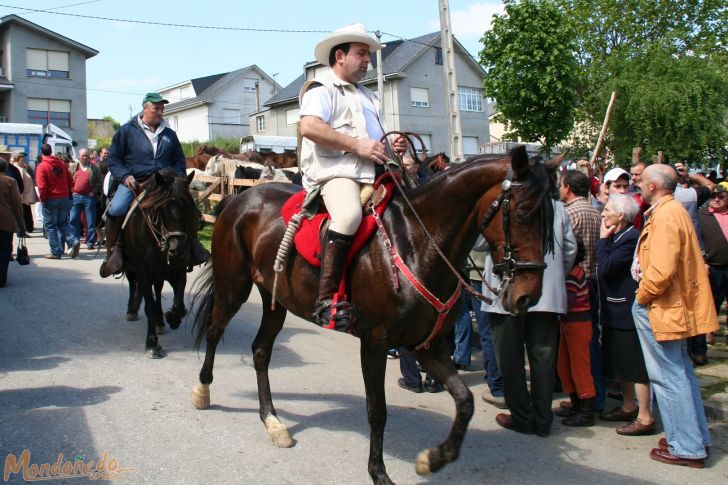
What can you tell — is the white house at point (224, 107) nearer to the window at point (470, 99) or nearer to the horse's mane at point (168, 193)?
the window at point (470, 99)

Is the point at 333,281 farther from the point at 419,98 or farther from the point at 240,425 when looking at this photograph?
the point at 419,98

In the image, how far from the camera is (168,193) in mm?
7086

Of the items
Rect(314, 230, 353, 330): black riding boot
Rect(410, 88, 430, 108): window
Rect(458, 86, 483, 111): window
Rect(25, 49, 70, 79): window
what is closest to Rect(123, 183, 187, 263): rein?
Rect(314, 230, 353, 330): black riding boot

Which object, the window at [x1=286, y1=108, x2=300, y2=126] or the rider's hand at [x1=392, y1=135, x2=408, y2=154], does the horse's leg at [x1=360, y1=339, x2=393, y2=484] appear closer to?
the rider's hand at [x1=392, y1=135, x2=408, y2=154]

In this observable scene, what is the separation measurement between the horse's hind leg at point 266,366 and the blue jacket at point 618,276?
9.58 feet

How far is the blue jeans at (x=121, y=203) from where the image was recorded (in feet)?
25.4

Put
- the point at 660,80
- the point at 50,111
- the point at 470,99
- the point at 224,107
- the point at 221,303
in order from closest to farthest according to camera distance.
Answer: the point at 221,303
the point at 660,80
the point at 50,111
the point at 470,99
the point at 224,107

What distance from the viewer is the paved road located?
14.3 feet

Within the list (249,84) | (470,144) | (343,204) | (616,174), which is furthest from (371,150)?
(249,84)

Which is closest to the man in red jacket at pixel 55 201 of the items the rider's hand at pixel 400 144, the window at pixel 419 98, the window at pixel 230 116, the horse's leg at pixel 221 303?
the horse's leg at pixel 221 303

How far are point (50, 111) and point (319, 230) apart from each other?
42610 mm

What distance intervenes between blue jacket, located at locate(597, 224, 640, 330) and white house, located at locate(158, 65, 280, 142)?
55.1 m

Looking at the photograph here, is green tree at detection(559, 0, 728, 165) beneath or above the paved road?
above

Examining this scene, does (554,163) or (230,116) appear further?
(230,116)
